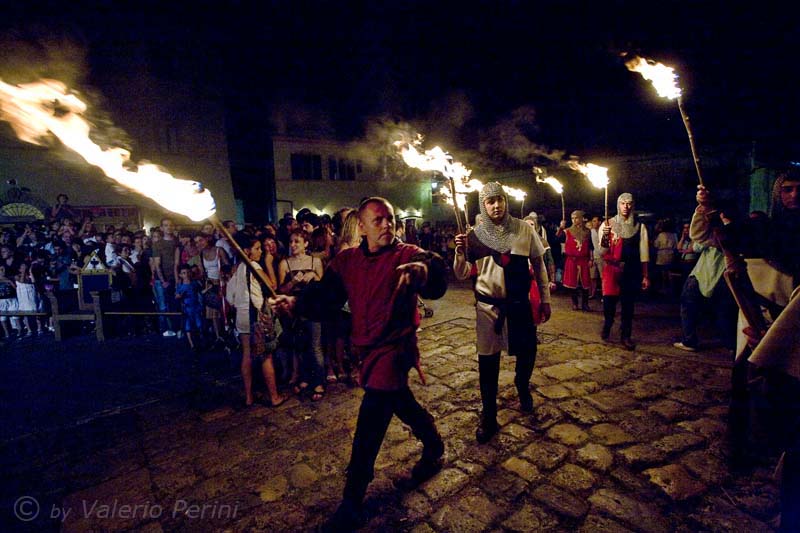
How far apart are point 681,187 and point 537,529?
86.5 feet

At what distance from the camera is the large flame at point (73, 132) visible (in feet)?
9.91

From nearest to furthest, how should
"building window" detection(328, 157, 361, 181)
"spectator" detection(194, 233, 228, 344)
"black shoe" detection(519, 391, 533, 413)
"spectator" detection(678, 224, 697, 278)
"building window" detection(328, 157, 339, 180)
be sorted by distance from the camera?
1. "black shoe" detection(519, 391, 533, 413)
2. "spectator" detection(194, 233, 228, 344)
3. "spectator" detection(678, 224, 697, 278)
4. "building window" detection(328, 157, 339, 180)
5. "building window" detection(328, 157, 361, 181)

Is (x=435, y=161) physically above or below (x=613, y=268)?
above

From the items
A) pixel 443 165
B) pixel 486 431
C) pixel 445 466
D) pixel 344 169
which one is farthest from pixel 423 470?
pixel 344 169

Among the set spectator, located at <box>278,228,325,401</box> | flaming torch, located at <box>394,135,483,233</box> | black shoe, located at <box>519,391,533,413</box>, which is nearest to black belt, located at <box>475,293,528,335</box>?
flaming torch, located at <box>394,135,483,233</box>

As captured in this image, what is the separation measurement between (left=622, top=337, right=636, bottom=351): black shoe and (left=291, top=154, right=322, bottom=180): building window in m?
29.1

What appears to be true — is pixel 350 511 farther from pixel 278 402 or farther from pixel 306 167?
pixel 306 167

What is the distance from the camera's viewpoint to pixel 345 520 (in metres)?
2.83

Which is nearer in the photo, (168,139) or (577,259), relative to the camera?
(577,259)

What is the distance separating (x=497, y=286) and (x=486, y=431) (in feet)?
4.51

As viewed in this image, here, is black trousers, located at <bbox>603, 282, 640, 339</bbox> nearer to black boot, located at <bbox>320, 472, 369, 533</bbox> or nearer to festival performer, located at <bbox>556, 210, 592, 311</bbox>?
festival performer, located at <bbox>556, 210, 592, 311</bbox>

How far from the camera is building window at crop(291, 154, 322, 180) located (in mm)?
31938
